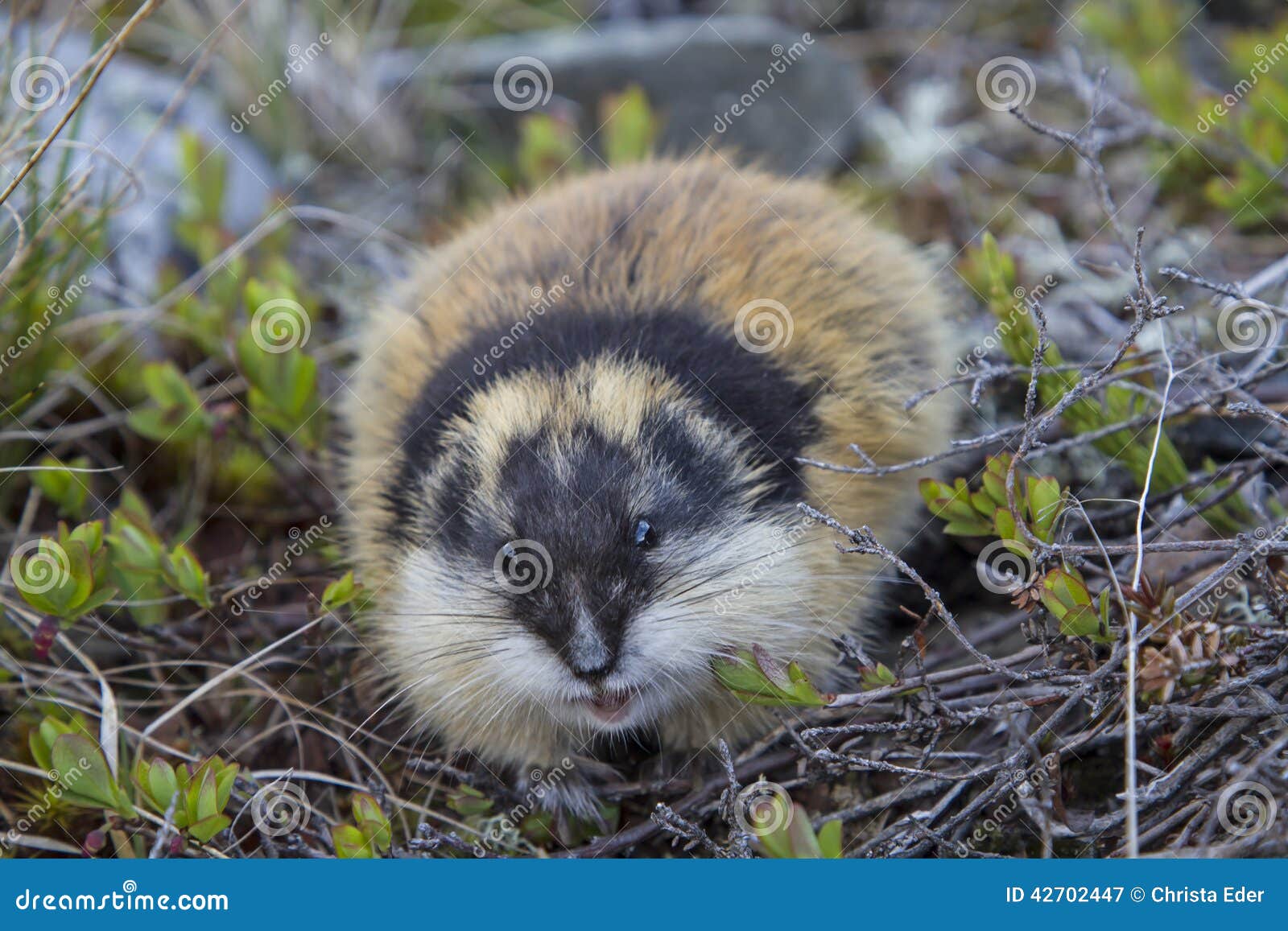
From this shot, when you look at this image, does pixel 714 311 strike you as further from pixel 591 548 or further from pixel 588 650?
pixel 588 650

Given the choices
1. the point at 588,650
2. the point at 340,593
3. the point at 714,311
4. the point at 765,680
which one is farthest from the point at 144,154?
the point at 765,680

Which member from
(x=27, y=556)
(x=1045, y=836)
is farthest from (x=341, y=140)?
(x=1045, y=836)

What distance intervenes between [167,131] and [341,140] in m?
1.13

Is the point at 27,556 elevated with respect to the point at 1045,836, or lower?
elevated

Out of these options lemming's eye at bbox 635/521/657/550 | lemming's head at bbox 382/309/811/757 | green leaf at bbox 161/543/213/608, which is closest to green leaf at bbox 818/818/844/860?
lemming's head at bbox 382/309/811/757

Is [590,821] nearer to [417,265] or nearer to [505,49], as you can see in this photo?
[417,265]

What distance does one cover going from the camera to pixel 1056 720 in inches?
142

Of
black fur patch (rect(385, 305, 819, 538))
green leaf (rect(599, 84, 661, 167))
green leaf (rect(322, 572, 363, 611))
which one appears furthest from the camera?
green leaf (rect(599, 84, 661, 167))

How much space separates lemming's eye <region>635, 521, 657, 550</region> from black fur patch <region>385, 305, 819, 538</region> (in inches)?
9.9

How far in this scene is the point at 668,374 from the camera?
4.07 m

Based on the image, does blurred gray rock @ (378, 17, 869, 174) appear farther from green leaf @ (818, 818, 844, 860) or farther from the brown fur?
green leaf @ (818, 818, 844, 860)

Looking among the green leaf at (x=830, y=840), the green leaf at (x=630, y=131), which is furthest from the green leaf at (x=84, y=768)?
the green leaf at (x=630, y=131)

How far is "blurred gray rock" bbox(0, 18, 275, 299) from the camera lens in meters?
5.91

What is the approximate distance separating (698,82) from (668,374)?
4.00 m
